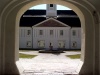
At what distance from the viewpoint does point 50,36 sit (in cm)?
5381

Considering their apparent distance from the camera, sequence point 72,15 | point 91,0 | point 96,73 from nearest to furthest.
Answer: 1. point 91,0
2. point 96,73
3. point 72,15

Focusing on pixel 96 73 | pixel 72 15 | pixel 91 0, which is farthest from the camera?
pixel 72 15

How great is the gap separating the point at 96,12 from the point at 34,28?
44.5m

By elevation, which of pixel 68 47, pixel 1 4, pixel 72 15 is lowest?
pixel 68 47

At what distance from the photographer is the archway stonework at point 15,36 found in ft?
33.4

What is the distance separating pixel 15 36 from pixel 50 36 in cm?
4330

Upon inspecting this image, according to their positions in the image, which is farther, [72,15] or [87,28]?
[72,15]

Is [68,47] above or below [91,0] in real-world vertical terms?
below

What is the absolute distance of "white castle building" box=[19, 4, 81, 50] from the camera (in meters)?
53.7

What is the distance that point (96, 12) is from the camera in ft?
32.2

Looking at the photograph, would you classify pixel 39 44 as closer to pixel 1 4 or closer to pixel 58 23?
pixel 58 23

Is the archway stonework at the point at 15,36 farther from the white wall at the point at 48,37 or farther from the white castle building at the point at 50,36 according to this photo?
the white wall at the point at 48,37

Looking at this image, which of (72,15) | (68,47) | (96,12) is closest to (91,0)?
(96,12)

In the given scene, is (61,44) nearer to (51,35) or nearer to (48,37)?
(51,35)
